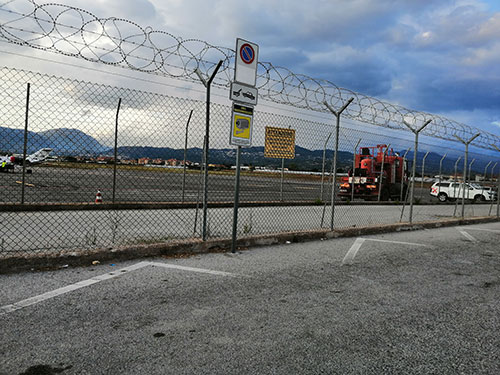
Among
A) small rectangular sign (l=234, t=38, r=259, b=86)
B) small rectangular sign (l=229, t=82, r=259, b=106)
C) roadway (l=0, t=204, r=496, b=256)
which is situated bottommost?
roadway (l=0, t=204, r=496, b=256)

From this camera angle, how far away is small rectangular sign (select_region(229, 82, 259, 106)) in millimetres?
5535

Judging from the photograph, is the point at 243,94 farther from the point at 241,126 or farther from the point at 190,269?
the point at 190,269

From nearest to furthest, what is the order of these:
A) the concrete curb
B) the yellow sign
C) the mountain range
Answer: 1. the concrete curb
2. the mountain range
3. the yellow sign

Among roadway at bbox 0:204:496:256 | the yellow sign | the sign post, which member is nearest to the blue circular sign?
the sign post

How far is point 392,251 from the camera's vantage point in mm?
6633

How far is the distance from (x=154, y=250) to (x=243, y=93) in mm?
2651

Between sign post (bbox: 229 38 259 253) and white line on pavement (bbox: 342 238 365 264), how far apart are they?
74.2 inches

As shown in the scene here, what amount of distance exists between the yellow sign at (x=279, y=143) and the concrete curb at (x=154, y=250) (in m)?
3.00

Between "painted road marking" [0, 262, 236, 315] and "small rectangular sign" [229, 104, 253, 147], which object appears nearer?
"painted road marking" [0, 262, 236, 315]

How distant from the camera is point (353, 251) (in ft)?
21.4

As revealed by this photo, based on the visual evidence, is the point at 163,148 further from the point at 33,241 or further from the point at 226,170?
the point at 33,241

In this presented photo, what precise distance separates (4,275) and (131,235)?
247 centimetres

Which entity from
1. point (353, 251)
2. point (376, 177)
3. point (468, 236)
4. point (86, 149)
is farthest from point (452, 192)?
point (86, 149)

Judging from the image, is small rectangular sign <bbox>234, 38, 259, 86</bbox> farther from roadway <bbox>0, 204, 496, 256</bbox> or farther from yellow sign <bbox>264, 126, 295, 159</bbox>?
yellow sign <bbox>264, 126, 295, 159</bbox>
